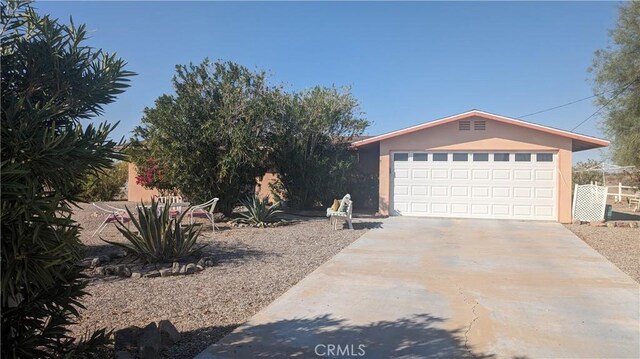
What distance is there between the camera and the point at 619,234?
12.8m

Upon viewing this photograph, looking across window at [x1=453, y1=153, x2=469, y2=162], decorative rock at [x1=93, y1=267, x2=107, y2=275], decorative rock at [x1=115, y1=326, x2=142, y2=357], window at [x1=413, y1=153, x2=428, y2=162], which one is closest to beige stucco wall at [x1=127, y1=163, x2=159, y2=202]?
window at [x1=413, y1=153, x2=428, y2=162]

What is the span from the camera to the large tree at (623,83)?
18.2 meters

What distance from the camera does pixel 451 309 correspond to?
5.67 m

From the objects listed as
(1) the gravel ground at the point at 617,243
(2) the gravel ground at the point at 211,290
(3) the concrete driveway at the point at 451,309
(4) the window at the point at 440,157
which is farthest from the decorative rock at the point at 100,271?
(4) the window at the point at 440,157

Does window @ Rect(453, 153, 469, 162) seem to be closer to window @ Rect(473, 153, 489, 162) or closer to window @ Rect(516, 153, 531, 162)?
window @ Rect(473, 153, 489, 162)

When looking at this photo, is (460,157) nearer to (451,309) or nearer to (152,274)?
(451,309)

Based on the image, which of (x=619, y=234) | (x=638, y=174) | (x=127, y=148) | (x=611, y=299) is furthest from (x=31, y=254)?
(x=638, y=174)

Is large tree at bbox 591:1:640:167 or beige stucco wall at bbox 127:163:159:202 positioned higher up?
large tree at bbox 591:1:640:167

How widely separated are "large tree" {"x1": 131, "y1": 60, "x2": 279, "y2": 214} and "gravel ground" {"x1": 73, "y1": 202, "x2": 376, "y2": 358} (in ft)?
12.4

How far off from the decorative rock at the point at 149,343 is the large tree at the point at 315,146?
1200cm

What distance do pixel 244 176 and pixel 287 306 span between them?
9.51 meters

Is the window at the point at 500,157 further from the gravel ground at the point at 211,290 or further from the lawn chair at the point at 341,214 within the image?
the gravel ground at the point at 211,290

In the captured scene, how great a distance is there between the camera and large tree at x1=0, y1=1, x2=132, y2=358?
264cm

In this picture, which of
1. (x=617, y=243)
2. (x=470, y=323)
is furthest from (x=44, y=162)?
(x=617, y=243)
